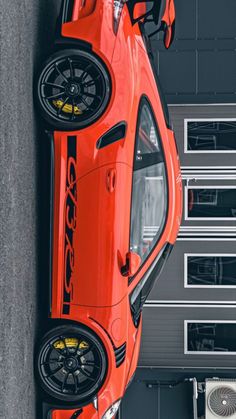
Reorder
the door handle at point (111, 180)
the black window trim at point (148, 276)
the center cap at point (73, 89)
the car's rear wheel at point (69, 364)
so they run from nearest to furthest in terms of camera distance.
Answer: the door handle at point (111, 180), the car's rear wheel at point (69, 364), the center cap at point (73, 89), the black window trim at point (148, 276)

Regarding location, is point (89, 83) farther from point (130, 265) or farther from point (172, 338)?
point (172, 338)

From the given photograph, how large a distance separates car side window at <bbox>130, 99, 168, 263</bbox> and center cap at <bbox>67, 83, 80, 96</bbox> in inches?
24.8

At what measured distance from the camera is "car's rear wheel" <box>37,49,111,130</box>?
6914 millimetres

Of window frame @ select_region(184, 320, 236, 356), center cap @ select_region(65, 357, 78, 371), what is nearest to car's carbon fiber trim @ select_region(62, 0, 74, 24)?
center cap @ select_region(65, 357, 78, 371)

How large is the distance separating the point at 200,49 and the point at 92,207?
483 cm

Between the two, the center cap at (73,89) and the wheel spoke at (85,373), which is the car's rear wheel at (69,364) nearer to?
the wheel spoke at (85,373)

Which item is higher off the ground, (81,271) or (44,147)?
(44,147)

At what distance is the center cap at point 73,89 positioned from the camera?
6.97 metres

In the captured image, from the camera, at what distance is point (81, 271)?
677 cm

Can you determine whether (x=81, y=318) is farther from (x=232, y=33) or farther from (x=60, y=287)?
(x=232, y=33)

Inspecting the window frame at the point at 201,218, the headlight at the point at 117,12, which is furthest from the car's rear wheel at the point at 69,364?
the window frame at the point at 201,218

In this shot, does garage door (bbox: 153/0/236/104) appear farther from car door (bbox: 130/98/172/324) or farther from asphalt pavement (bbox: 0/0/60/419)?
asphalt pavement (bbox: 0/0/60/419)

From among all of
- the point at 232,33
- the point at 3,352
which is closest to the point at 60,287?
the point at 3,352

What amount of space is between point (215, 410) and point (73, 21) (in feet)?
18.6
